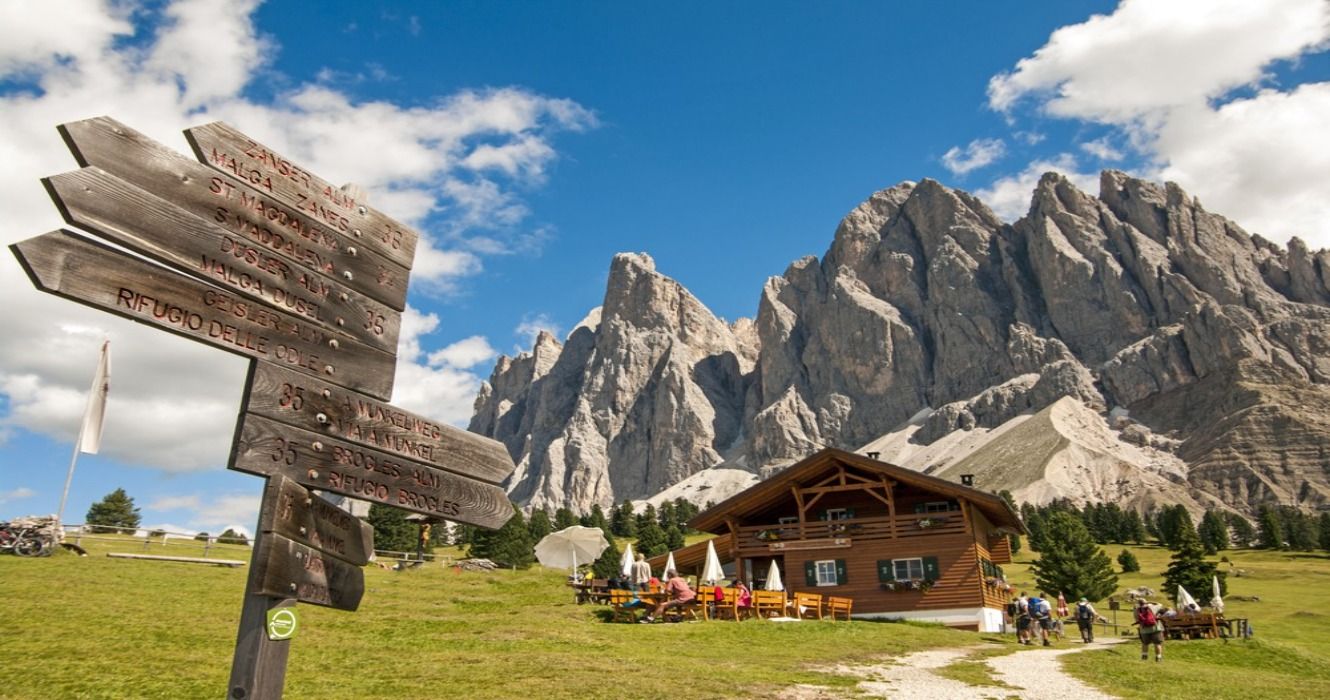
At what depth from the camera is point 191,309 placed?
179 inches

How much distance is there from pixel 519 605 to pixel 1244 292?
21840 cm

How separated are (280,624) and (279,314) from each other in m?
1.90

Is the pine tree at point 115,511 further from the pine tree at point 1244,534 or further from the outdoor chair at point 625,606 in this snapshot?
the pine tree at point 1244,534

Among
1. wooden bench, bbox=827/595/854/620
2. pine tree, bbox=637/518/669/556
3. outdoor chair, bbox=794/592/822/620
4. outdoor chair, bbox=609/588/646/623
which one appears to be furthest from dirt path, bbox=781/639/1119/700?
pine tree, bbox=637/518/669/556

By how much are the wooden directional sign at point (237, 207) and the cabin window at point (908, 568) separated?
1309 inches

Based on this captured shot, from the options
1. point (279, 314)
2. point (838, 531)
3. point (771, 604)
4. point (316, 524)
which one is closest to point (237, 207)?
point (279, 314)

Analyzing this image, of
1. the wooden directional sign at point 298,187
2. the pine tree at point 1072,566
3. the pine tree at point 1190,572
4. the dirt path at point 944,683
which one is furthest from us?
the pine tree at point 1072,566

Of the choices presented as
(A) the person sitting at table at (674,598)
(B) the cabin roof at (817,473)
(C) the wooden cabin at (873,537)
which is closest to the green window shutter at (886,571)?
(C) the wooden cabin at (873,537)

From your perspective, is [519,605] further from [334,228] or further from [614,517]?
[614,517]

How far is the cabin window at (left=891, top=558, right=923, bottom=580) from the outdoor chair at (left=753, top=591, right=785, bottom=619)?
31.3 ft

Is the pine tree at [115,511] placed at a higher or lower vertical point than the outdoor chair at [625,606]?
higher

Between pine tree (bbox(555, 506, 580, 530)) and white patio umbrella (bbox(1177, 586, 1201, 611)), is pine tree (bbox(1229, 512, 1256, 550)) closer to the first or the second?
white patio umbrella (bbox(1177, 586, 1201, 611))

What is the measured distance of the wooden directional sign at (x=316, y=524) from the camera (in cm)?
471

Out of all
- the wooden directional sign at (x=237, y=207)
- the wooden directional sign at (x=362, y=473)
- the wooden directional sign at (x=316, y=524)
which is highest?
the wooden directional sign at (x=237, y=207)
